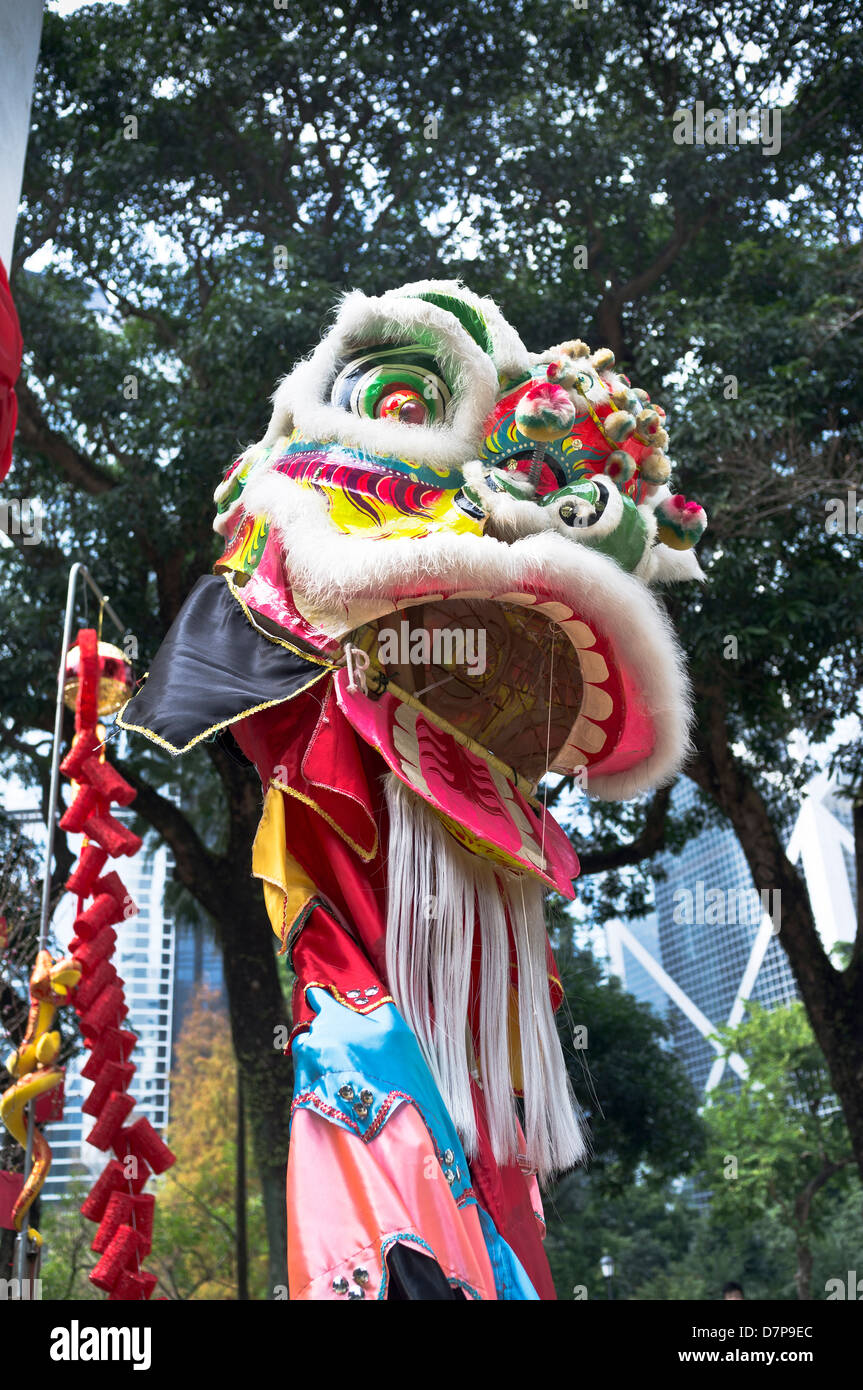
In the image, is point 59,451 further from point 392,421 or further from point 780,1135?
point 780,1135

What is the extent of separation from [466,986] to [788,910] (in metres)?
5.06

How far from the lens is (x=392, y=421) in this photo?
10.2 feet

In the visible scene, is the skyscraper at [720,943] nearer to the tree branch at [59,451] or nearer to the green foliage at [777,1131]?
the green foliage at [777,1131]

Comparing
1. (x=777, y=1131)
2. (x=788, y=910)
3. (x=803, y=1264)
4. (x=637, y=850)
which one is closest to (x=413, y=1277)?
(x=788, y=910)

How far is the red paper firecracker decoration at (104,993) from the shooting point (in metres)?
4.29

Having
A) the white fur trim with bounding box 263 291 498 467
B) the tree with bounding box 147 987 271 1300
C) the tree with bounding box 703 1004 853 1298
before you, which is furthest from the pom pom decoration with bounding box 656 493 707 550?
the tree with bounding box 147 987 271 1300

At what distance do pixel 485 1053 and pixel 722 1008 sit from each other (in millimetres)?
23265

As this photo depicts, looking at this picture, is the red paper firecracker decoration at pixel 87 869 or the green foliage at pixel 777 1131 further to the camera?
the green foliage at pixel 777 1131

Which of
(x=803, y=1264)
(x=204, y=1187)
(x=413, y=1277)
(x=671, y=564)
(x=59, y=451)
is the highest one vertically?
(x=59, y=451)

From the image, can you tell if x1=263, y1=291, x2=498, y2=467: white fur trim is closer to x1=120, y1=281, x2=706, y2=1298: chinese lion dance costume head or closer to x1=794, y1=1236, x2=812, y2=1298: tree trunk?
x1=120, y1=281, x2=706, y2=1298: chinese lion dance costume head

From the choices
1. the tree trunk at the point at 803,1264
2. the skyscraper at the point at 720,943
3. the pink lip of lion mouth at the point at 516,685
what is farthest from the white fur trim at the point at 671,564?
the skyscraper at the point at 720,943

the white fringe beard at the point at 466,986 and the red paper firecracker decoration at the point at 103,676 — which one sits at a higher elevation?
the red paper firecracker decoration at the point at 103,676

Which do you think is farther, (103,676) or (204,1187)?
(204,1187)

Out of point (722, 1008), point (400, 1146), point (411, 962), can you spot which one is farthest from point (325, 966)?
point (722, 1008)
